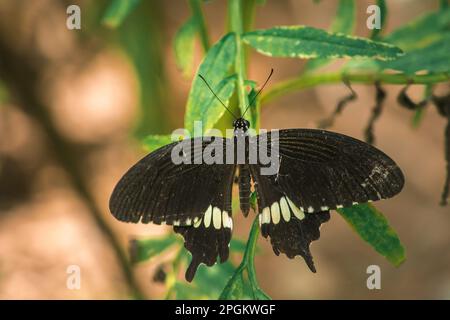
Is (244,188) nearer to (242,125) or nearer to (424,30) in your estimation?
(242,125)

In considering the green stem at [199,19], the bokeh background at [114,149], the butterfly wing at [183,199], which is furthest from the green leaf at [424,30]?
the bokeh background at [114,149]

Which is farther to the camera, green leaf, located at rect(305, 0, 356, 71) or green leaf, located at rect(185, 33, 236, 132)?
green leaf, located at rect(305, 0, 356, 71)

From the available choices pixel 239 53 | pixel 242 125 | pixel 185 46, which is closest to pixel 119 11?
pixel 185 46

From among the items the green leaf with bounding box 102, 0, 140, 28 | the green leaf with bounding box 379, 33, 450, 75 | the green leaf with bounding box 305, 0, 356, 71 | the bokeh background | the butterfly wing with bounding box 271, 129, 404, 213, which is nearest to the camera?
the butterfly wing with bounding box 271, 129, 404, 213

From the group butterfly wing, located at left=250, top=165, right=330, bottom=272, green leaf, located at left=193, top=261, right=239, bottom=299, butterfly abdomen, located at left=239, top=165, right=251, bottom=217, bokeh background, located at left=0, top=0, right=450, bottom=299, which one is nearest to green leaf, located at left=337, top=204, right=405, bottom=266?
butterfly wing, located at left=250, top=165, right=330, bottom=272

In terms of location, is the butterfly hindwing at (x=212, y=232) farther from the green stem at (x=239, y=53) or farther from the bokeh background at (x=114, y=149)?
the bokeh background at (x=114, y=149)

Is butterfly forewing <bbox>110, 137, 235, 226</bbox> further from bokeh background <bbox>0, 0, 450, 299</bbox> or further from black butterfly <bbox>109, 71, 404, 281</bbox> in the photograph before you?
bokeh background <bbox>0, 0, 450, 299</bbox>
